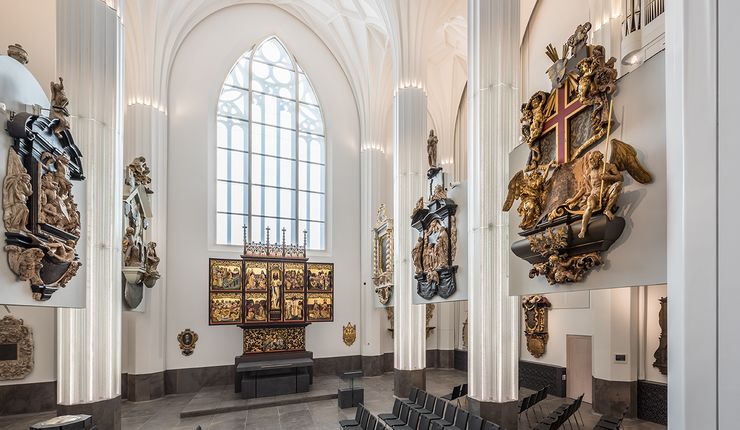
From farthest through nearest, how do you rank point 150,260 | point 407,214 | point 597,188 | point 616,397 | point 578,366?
point 407,214 → point 578,366 → point 150,260 → point 616,397 → point 597,188

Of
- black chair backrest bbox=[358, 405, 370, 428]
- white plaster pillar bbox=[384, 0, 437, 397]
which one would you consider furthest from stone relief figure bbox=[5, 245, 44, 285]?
white plaster pillar bbox=[384, 0, 437, 397]

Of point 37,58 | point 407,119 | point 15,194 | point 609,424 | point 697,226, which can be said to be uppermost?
point 37,58

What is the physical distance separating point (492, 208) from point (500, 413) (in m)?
3.82

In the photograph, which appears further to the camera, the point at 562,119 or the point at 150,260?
the point at 150,260

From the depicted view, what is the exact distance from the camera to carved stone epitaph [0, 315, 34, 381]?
446 inches

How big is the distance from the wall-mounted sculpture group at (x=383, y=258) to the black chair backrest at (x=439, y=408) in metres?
5.85

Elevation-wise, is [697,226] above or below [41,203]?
below

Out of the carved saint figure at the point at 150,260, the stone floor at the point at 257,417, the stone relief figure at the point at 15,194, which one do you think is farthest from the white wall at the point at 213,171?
the stone relief figure at the point at 15,194

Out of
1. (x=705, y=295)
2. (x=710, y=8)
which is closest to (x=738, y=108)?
(x=710, y=8)

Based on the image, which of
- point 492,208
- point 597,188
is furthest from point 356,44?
point 597,188

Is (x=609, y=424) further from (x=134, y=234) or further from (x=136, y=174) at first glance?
(x=136, y=174)

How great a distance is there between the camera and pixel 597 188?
13.8ft

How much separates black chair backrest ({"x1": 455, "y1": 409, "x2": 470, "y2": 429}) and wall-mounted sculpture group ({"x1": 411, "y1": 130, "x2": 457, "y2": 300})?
2.92 meters

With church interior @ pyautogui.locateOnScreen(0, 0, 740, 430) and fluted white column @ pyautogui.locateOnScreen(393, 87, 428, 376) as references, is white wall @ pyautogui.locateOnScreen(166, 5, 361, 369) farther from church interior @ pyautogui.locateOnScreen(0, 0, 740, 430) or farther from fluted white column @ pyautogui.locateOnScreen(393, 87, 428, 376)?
fluted white column @ pyautogui.locateOnScreen(393, 87, 428, 376)
